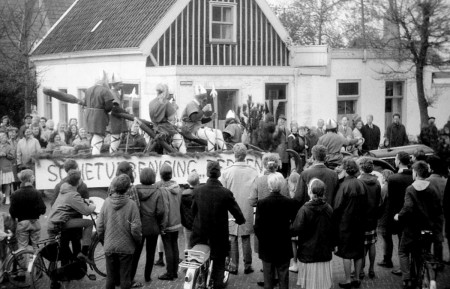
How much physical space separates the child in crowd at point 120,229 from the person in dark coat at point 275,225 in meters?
1.52

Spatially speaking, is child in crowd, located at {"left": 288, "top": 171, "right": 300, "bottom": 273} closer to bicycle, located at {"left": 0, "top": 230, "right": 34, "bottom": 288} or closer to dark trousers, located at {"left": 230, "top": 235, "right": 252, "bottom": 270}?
dark trousers, located at {"left": 230, "top": 235, "right": 252, "bottom": 270}

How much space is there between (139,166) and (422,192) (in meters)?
5.33

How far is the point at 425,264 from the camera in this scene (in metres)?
10.5

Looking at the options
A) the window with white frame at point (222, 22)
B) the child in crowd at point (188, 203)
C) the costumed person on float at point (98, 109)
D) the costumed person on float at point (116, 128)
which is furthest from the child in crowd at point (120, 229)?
the window with white frame at point (222, 22)

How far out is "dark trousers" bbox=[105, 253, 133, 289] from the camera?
10070 mm

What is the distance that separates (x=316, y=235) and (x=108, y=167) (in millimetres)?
5103

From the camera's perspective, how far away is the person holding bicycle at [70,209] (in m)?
10.7

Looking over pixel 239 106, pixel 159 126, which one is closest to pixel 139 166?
pixel 159 126

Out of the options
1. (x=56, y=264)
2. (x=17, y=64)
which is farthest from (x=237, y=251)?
(x=17, y=64)

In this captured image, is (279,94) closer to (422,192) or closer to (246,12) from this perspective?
(246,12)

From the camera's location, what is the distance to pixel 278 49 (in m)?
27.2

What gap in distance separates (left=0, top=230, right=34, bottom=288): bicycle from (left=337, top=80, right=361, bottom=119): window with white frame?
1668cm

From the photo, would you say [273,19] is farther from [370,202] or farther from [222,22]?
[370,202]

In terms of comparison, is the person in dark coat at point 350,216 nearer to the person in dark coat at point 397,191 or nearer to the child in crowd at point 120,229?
the person in dark coat at point 397,191
